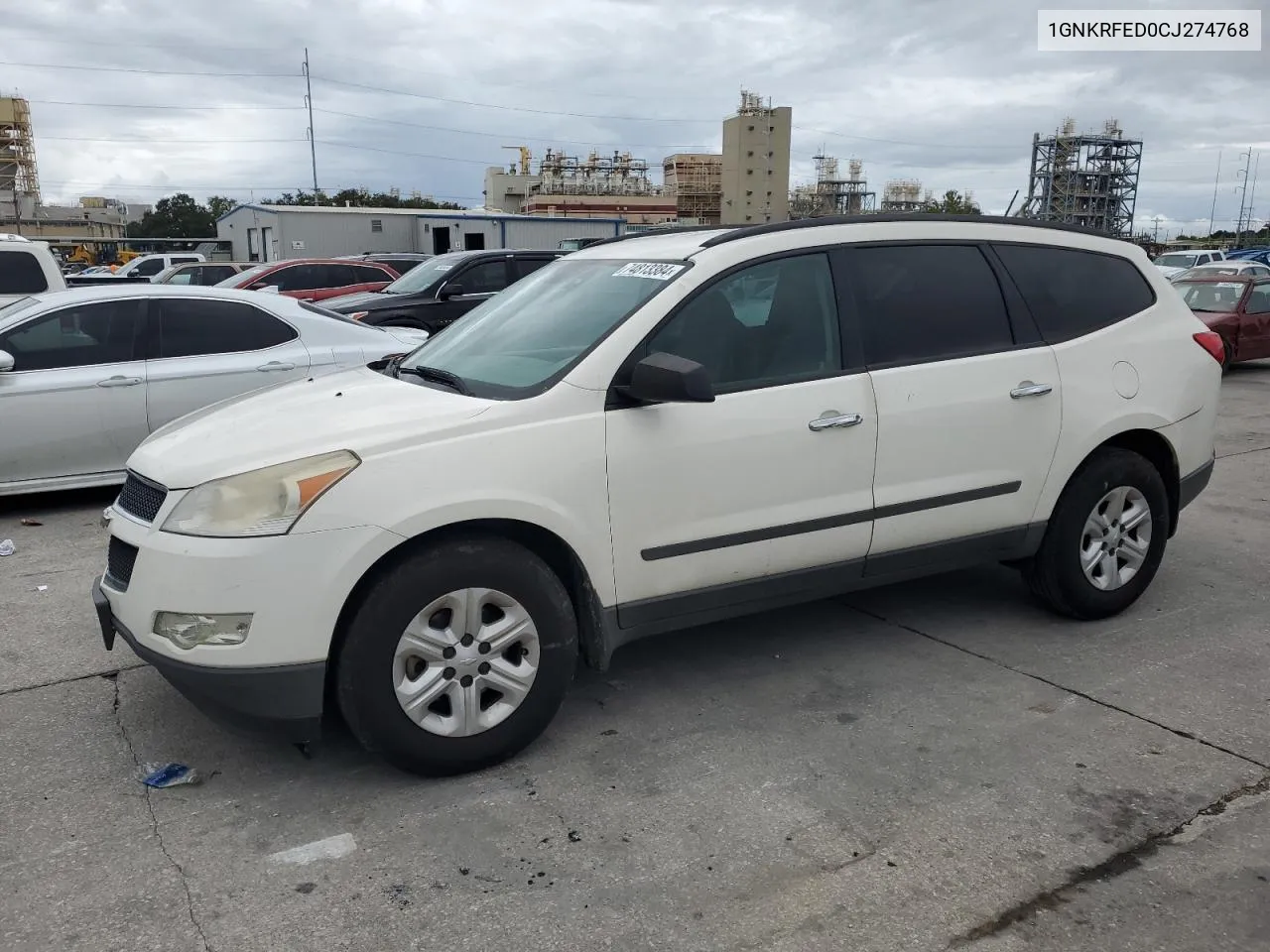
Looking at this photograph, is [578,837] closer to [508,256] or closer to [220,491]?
[220,491]

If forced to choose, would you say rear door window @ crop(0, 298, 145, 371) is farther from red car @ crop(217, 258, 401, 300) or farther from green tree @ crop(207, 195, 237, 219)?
green tree @ crop(207, 195, 237, 219)

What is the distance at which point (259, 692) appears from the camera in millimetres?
3184

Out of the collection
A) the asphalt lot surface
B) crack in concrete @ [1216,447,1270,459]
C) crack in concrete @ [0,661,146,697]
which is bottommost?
crack in concrete @ [1216,447,1270,459]

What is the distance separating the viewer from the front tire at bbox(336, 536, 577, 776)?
3.24 metres

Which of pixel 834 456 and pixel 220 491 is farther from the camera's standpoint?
pixel 834 456

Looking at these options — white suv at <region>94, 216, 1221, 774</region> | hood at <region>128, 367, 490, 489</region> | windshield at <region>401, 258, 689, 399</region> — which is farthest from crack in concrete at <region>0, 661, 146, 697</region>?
windshield at <region>401, 258, 689, 399</region>

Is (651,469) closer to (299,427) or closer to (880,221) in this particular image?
(299,427)

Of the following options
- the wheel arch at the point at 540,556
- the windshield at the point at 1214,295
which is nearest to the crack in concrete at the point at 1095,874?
the wheel arch at the point at 540,556

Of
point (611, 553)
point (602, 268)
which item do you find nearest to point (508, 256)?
point (602, 268)

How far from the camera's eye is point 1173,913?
278 cm

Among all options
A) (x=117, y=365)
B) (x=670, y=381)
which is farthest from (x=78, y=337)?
(x=670, y=381)

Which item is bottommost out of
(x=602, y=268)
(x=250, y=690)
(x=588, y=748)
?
(x=588, y=748)

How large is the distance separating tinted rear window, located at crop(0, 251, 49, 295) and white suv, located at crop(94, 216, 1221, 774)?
7.47 meters

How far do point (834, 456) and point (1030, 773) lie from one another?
4.35 feet
